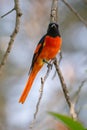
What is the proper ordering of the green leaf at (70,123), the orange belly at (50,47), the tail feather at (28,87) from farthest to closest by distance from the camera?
the orange belly at (50,47), the tail feather at (28,87), the green leaf at (70,123)

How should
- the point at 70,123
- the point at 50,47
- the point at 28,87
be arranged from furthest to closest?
the point at 50,47 < the point at 28,87 < the point at 70,123

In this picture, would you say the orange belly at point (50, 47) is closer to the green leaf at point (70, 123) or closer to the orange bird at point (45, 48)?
the orange bird at point (45, 48)

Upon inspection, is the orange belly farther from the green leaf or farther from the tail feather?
the green leaf

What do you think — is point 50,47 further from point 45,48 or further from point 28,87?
point 28,87

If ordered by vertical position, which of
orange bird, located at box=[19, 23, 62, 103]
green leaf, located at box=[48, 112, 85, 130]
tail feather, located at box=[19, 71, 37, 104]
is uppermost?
orange bird, located at box=[19, 23, 62, 103]

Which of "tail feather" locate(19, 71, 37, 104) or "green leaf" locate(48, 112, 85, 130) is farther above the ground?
"green leaf" locate(48, 112, 85, 130)

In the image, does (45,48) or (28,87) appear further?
(45,48)

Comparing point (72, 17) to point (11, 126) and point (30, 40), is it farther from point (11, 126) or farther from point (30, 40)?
point (11, 126)

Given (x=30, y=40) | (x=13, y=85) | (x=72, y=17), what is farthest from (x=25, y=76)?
(x=72, y=17)

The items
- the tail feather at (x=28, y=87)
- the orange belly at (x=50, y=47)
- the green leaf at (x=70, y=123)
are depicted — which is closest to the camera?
the green leaf at (x=70, y=123)

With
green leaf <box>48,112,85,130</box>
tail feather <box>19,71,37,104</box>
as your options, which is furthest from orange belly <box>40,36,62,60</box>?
green leaf <box>48,112,85,130</box>

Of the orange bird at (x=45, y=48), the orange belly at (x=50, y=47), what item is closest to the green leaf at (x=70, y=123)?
the orange belly at (x=50, y=47)

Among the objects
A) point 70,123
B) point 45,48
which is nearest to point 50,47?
point 45,48

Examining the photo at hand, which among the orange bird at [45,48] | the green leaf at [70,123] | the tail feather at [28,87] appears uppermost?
the orange bird at [45,48]
